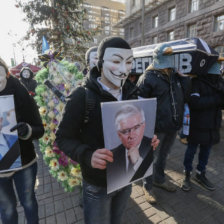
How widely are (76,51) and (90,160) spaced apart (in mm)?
6231

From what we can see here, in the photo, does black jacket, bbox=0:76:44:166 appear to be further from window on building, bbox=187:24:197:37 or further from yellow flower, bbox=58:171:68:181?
window on building, bbox=187:24:197:37

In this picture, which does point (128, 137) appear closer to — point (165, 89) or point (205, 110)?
point (165, 89)

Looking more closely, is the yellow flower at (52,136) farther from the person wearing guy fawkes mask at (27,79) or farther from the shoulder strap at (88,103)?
the person wearing guy fawkes mask at (27,79)

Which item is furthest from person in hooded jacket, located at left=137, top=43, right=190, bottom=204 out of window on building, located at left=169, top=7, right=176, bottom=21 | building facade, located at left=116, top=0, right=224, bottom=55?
window on building, located at left=169, top=7, right=176, bottom=21

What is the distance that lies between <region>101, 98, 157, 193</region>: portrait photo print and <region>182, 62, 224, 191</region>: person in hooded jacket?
4.63 feet

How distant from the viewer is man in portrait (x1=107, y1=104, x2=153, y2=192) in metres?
0.89

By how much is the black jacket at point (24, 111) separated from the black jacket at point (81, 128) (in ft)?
1.46

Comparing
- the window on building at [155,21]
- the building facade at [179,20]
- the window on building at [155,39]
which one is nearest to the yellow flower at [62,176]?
the building facade at [179,20]

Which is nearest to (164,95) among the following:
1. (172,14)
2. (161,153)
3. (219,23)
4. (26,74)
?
(161,153)

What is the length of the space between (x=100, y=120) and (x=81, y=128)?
144 millimetres

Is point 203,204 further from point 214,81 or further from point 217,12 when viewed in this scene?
point 217,12

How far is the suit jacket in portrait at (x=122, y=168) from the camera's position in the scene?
940 mm

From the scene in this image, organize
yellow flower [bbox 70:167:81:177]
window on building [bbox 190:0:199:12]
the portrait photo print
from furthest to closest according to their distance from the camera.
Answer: window on building [bbox 190:0:199:12], yellow flower [bbox 70:167:81:177], the portrait photo print

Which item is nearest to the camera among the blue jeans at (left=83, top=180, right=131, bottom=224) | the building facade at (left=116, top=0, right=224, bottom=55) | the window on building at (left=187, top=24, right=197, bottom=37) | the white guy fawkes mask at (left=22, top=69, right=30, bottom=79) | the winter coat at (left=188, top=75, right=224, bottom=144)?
the blue jeans at (left=83, top=180, right=131, bottom=224)
